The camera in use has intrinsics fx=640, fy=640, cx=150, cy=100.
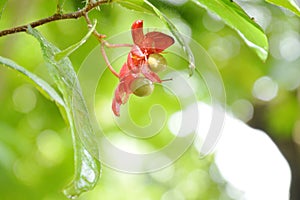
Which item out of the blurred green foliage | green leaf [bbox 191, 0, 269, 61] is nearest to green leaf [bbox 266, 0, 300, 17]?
green leaf [bbox 191, 0, 269, 61]

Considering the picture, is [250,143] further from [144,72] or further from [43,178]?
[144,72]

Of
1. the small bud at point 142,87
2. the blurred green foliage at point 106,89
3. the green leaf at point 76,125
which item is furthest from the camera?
the blurred green foliage at point 106,89

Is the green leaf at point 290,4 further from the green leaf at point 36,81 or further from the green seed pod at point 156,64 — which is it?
the green leaf at point 36,81

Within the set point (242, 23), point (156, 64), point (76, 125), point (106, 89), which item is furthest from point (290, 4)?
point (106, 89)

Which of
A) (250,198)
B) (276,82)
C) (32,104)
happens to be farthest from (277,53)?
(250,198)

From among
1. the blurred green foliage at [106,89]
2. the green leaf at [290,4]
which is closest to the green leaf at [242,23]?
the green leaf at [290,4]

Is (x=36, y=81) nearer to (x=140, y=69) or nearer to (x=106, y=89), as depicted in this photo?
(x=140, y=69)

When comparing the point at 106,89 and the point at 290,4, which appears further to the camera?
the point at 106,89
